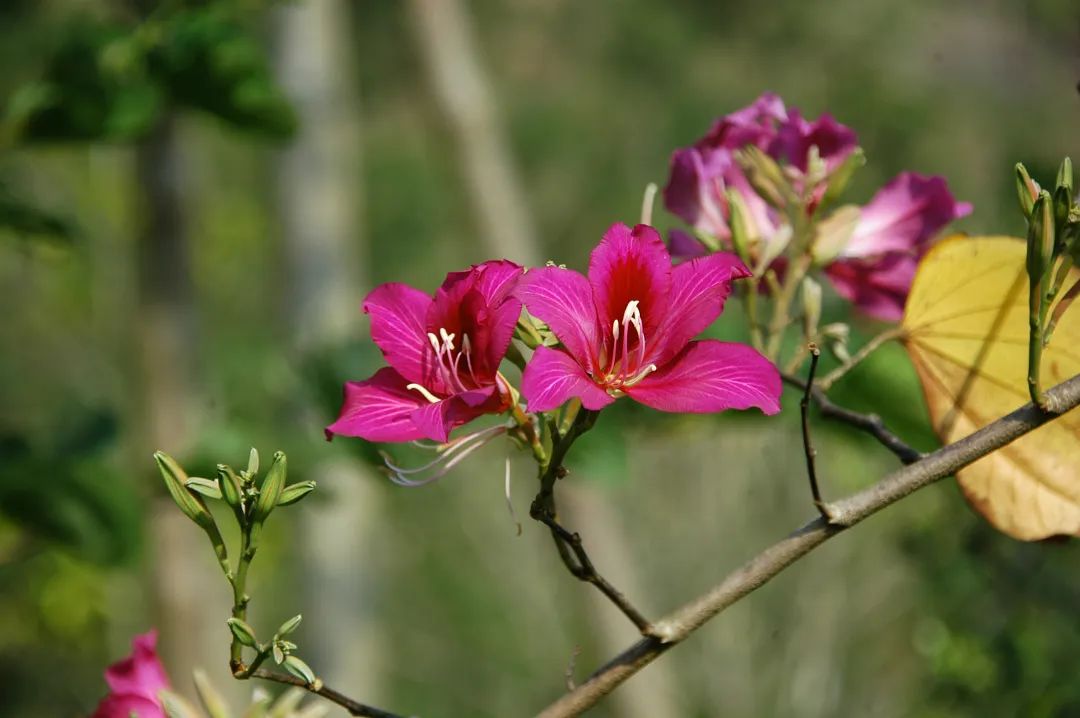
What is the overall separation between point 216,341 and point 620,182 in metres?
2.70

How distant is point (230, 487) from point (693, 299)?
0.16 meters

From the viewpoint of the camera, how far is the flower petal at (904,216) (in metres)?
0.50

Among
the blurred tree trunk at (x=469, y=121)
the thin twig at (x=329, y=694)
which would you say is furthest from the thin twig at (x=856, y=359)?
the blurred tree trunk at (x=469, y=121)

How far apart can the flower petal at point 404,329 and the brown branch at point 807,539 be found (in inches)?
4.5

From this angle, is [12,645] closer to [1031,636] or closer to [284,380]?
[284,380]

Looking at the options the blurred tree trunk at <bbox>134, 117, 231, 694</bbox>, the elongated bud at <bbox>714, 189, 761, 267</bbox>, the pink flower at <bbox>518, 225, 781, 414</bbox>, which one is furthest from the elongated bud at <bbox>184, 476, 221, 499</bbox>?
the blurred tree trunk at <bbox>134, 117, 231, 694</bbox>

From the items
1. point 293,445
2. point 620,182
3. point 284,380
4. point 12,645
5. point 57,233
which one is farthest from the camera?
point 620,182

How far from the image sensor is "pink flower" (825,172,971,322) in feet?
1.66

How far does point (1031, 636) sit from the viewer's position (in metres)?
1.14

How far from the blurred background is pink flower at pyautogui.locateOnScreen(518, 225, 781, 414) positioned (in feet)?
0.79

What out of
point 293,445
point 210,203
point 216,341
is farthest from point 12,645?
point 293,445

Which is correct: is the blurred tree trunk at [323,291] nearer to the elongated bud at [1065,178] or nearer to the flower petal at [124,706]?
the flower petal at [124,706]

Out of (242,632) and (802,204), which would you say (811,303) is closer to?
(802,204)

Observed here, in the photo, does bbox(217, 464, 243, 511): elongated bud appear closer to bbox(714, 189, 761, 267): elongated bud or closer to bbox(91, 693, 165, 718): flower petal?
bbox(91, 693, 165, 718): flower petal
